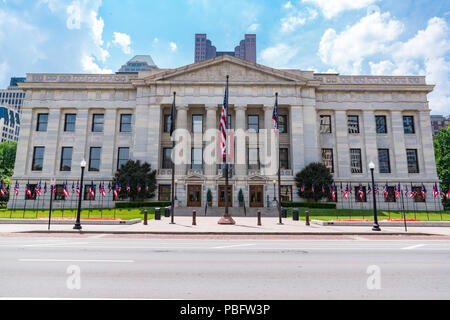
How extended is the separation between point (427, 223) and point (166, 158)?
30.5 m

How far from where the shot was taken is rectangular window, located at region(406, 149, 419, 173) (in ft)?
120

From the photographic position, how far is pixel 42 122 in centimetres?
3819

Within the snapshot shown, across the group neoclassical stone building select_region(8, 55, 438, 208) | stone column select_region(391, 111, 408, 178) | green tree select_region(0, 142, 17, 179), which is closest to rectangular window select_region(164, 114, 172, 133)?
neoclassical stone building select_region(8, 55, 438, 208)

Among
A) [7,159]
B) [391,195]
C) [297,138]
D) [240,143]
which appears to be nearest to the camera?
[297,138]

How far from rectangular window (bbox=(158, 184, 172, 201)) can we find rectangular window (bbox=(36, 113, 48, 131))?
20532 mm

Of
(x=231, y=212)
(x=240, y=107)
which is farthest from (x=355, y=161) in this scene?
(x=231, y=212)

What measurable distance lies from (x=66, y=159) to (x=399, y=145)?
1917 inches

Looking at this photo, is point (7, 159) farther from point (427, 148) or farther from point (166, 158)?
point (427, 148)

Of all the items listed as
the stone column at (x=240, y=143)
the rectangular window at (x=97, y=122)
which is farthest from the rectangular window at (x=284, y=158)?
A: the rectangular window at (x=97, y=122)

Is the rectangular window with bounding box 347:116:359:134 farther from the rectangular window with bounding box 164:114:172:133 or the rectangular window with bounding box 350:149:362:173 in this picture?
the rectangular window with bounding box 164:114:172:133

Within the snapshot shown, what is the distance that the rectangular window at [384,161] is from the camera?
36.8 meters

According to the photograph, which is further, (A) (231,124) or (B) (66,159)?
A: (A) (231,124)

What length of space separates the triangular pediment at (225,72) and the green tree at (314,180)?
1297cm
